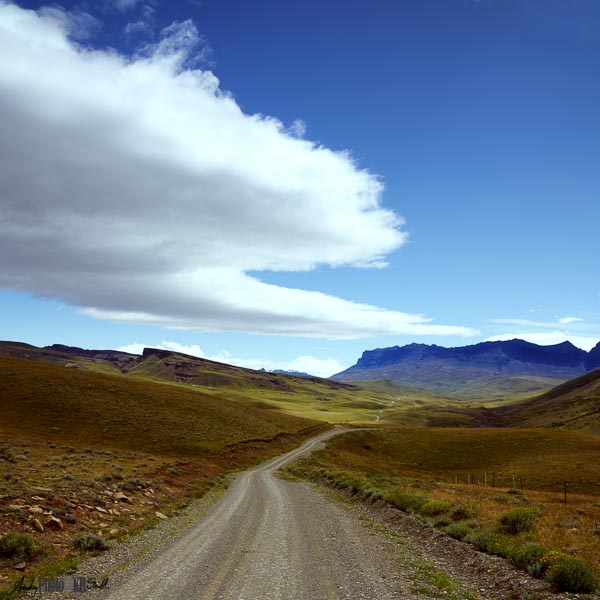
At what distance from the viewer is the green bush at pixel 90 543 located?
59.1 ft

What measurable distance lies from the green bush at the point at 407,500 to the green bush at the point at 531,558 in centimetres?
1104

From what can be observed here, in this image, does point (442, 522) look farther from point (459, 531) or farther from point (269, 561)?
point (269, 561)

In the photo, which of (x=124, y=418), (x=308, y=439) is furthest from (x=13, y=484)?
(x=308, y=439)

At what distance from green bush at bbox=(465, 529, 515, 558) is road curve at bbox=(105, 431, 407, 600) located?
380cm

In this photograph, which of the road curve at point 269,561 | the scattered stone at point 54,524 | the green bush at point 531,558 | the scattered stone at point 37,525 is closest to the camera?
the road curve at point 269,561

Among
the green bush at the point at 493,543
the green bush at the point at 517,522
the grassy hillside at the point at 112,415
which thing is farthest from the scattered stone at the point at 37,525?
the grassy hillside at the point at 112,415

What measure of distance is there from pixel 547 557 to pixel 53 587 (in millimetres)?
16277

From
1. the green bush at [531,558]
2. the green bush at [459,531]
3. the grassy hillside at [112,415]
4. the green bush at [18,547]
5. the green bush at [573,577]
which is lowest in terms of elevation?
the grassy hillside at [112,415]

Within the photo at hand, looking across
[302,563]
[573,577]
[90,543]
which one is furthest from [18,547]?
[573,577]

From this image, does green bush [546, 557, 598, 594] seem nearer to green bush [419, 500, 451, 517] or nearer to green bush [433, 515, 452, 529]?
green bush [433, 515, 452, 529]

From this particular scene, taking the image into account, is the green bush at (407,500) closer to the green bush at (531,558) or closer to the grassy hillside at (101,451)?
the green bush at (531,558)

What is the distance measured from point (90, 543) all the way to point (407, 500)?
18.7 metres

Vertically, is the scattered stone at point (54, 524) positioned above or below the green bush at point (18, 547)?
below

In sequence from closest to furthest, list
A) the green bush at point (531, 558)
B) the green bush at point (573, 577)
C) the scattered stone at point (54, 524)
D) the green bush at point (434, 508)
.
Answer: the green bush at point (573, 577) < the green bush at point (531, 558) < the scattered stone at point (54, 524) < the green bush at point (434, 508)
